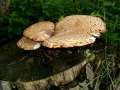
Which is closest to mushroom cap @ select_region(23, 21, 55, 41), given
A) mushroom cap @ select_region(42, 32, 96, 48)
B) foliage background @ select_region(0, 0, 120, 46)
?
mushroom cap @ select_region(42, 32, 96, 48)

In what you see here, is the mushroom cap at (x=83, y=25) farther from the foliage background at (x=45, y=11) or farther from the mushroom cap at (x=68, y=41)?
the foliage background at (x=45, y=11)

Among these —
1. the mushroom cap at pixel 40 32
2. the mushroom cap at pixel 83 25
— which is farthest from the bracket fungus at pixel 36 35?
the mushroom cap at pixel 83 25

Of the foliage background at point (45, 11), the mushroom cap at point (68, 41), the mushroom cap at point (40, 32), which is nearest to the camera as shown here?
the mushroom cap at point (68, 41)

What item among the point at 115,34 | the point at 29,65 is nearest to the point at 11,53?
the point at 29,65

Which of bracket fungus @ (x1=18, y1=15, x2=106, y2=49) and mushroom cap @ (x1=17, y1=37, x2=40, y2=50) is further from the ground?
bracket fungus @ (x1=18, y1=15, x2=106, y2=49)

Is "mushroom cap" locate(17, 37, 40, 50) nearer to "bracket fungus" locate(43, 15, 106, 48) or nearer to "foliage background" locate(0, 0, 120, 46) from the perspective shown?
"bracket fungus" locate(43, 15, 106, 48)

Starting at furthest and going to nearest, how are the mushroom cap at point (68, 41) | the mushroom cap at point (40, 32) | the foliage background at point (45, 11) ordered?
the foliage background at point (45, 11) < the mushroom cap at point (40, 32) < the mushroom cap at point (68, 41)
